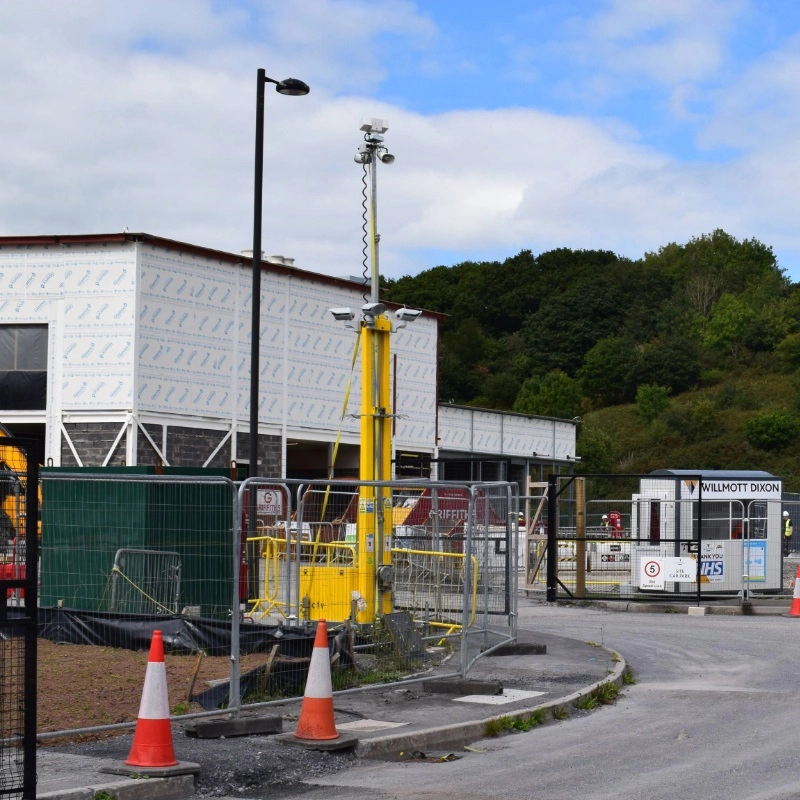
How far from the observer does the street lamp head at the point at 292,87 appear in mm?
20453

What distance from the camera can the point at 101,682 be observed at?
11.7m

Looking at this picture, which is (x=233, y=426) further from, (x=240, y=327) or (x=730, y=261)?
(x=730, y=261)

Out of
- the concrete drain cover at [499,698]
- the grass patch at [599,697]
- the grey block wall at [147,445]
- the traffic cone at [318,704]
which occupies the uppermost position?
the grey block wall at [147,445]

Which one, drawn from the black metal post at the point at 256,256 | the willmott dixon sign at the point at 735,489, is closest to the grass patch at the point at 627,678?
the black metal post at the point at 256,256

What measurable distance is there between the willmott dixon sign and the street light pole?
9.53m

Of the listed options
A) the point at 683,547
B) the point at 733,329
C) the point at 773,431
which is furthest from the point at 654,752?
the point at 733,329

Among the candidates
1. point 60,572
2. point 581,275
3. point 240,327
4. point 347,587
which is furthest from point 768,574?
point 581,275

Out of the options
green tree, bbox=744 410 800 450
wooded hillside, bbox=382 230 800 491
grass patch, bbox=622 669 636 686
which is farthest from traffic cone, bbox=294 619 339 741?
green tree, bbox=744 410 800 450

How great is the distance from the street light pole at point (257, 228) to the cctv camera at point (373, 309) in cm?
502

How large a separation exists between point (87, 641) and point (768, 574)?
15.5 meters

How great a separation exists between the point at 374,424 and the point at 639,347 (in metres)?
87.1

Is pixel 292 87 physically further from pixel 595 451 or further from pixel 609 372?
pixel 609 372

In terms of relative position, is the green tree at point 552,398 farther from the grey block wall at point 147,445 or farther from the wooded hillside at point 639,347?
the grey block wall at point 147,445

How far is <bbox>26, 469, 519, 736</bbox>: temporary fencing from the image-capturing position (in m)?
12.4
